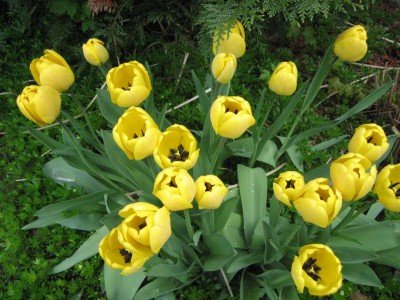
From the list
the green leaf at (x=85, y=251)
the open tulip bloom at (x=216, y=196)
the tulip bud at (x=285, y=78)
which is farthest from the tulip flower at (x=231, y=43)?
the green leaf at (x=85, y=251)

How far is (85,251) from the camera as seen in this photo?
5.94 ft

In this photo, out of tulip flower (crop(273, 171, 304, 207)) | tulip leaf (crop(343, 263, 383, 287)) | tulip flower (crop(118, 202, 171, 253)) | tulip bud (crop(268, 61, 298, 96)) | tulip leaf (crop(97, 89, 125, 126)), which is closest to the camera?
tulip flower (crop(118, 202, 171, 253))

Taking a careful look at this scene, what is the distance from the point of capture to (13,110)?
8.02 ft

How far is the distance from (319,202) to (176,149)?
442mm

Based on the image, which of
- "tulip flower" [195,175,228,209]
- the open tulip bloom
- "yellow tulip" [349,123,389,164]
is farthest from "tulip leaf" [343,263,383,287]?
"tulip flower" [195,175,228,209]

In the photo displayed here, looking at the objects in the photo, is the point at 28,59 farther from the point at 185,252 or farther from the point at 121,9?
the point at 185,252

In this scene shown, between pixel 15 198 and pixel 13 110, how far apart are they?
511mm

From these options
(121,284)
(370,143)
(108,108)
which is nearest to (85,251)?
(121,284)

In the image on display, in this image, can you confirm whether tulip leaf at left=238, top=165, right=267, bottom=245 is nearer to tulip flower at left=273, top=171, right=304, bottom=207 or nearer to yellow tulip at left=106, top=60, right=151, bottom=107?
tulip flower at left=273, top=171, right=304, bottom=207

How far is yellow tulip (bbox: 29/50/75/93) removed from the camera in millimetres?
1440

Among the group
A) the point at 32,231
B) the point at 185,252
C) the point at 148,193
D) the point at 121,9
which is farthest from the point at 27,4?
the point at 185,252

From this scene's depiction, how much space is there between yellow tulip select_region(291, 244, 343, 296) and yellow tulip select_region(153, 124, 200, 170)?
14.7 inches

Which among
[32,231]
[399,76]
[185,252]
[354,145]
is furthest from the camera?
[399,76]

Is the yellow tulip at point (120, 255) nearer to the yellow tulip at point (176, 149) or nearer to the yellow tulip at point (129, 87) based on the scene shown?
the yellow tulip at point (176, 149)
